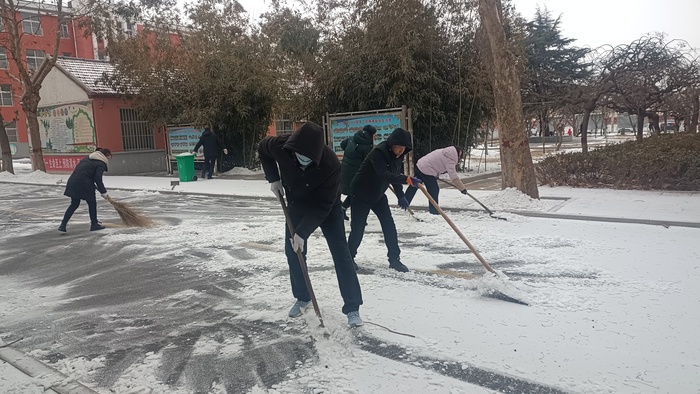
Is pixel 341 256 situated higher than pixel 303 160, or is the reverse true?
pixel 303 160

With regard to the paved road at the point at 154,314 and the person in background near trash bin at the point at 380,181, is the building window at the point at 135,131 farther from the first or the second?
the person in background near trash bin at the point at 380,181

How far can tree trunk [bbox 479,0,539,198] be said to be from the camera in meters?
9.39

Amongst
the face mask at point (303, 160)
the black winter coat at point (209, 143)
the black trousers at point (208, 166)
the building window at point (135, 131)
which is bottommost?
the black trousers at point (208, 166)

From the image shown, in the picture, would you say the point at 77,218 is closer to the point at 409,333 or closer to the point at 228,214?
the point at 228,214

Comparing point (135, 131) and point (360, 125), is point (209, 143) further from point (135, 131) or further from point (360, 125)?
point (135, 131)

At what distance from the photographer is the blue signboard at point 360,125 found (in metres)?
13.0

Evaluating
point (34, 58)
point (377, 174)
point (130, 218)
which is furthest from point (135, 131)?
point (34, 58)

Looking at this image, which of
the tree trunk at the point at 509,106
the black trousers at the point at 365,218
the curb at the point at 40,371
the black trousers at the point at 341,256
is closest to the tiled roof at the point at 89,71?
the tree trunk at the point at 509,106

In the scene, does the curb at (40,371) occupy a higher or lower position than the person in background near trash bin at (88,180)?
lower

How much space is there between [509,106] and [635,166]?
3.03 m

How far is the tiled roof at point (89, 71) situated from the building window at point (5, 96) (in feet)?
72.5

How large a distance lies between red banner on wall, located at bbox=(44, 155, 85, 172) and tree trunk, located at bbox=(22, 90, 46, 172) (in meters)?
1.10

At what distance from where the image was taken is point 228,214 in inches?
383

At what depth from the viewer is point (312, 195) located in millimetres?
3738
